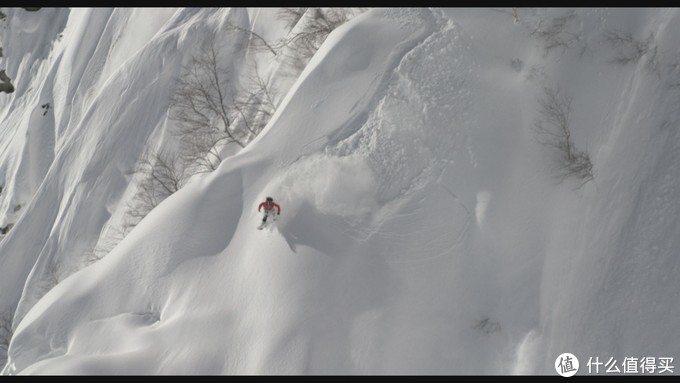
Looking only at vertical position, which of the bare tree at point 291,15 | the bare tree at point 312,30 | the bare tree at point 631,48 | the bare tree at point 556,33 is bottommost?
the bare tree at point 631,48

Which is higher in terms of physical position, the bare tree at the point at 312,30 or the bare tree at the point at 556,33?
the bare tree at the point at 312,30

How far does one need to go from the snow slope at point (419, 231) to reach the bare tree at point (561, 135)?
Answer: 0.88 feet

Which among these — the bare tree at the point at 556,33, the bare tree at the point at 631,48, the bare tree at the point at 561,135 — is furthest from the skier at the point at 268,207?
the bare tree at the point at 631,48

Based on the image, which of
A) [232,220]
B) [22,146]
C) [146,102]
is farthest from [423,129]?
[22,146]

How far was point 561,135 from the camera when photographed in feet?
41.4

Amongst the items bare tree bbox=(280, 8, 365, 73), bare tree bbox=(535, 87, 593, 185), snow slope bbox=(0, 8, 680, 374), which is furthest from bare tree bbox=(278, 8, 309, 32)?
bare tree bbox=(535, 87, 593, 185)

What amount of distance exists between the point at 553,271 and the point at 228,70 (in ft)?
52.2

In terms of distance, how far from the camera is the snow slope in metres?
11.3

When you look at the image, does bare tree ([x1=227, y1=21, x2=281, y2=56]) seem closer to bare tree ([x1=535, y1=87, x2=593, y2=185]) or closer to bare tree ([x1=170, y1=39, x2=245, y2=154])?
bare tree ([x1=170, y1=39, x2=245, y2=154])

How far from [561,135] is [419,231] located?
492cm

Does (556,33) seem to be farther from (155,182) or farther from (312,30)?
(155,182)

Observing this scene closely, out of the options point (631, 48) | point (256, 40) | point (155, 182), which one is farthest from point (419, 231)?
point (155, 182)

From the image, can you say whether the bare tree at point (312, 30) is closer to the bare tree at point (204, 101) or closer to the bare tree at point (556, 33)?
the bare tree at point (204, 101)

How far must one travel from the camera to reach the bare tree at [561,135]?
12172 mm
